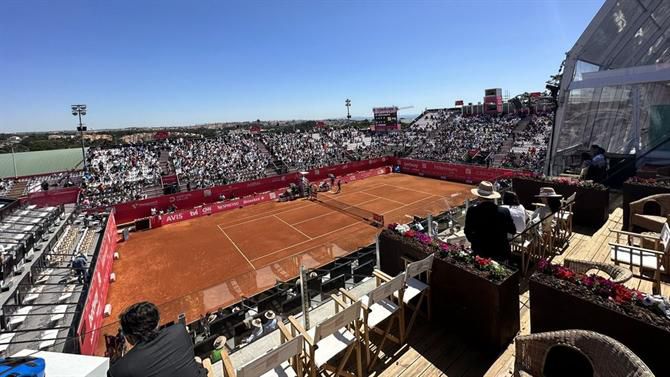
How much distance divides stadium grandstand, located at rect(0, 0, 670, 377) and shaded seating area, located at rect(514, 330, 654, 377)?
0.01 meters

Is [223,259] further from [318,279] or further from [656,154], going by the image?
[656,154]

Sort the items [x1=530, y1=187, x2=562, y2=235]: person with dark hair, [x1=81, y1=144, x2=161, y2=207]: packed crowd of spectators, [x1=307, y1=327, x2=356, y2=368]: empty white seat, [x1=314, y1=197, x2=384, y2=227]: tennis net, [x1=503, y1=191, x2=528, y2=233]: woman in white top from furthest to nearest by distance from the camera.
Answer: [x1=81, y1=144, x2=161, y2=207]: packed crowd of spectators, [x1=314, y1=197, x2=384, y2=227]: tennis net, [x1=530, y1=187, x2=562, y2=235]: person with dark hair, [x1=503, y1=191, x2=528, y2=233]: woman in white top, [x1=307, y1=327, x2=356, y2=368]: empty white seat

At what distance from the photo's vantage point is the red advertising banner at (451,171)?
27.0 m

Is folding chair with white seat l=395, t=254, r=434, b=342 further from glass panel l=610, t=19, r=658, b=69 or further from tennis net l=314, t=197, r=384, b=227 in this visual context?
glass panel l=610, t=19, r=658, b=69

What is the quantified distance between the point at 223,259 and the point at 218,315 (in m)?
10.4

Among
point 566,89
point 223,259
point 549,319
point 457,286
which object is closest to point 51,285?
point 223,259

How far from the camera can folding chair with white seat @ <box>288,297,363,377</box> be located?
11.9 ft

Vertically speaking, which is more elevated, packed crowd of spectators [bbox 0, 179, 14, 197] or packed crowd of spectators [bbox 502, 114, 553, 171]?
packed crowd of spectators [bbox 502, 114, 553, 171]

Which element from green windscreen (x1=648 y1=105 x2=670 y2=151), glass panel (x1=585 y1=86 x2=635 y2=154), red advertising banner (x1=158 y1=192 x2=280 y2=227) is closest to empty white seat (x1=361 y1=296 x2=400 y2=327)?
green windscreen (x1=648 y1=105 x2=670 y2=151)

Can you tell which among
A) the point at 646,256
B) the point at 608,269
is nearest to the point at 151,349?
the point at 608,269

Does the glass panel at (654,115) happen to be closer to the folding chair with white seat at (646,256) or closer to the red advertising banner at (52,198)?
the folding chair with white seat at (646,256)

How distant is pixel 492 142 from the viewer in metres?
36.5

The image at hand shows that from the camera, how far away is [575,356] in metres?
2.97

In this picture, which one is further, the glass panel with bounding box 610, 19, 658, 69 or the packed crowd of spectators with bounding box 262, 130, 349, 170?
the packed crowd of spectators with bounding box 262, 130, 349, 170
